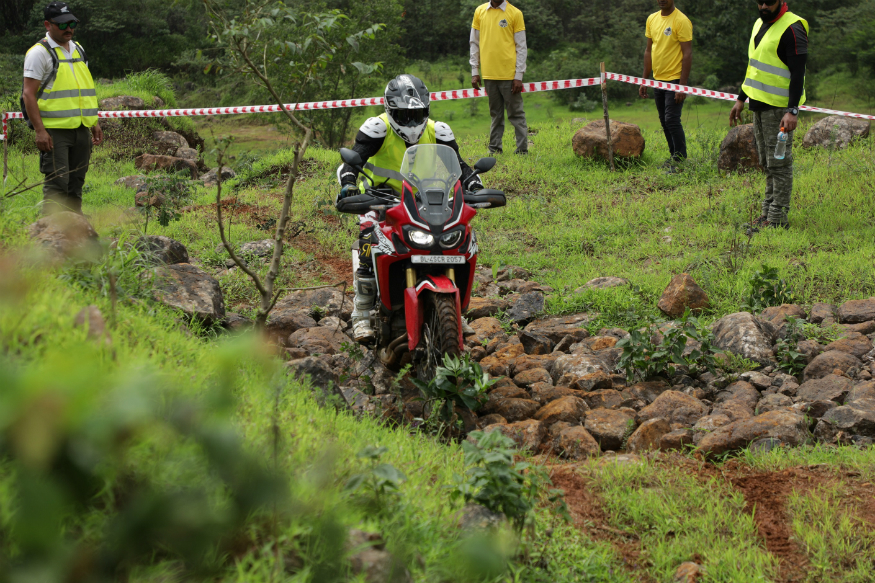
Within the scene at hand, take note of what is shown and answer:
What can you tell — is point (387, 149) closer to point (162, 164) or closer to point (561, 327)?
point (561, 327)

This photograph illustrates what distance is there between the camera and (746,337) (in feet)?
17.0

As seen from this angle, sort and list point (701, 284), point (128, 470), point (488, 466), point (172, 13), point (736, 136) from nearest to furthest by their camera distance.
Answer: point (128, 470) → point (488, 466) → point (701, 284) → point (736, 136) → point (172, 13)

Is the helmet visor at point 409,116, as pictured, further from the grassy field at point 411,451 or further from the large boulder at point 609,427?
the large boulder at point 609,427

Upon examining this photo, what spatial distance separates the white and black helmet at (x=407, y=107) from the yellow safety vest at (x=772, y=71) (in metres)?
3.95

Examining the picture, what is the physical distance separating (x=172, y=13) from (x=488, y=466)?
31.9 metres

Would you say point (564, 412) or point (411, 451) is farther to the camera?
point (564, 412)

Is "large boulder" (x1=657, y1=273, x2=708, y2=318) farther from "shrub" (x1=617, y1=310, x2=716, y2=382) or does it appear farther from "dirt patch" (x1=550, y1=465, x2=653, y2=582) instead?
"dirt patch" (x1=550, y1=465, x2=653, y2=582)

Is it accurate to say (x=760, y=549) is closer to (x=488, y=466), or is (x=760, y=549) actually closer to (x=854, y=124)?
(x=488, y=466)

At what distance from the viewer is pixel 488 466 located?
281 centimetres

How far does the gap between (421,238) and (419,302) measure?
0.39 m

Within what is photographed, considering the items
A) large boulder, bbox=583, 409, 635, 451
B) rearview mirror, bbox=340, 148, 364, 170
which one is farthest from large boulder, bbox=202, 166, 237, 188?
large boulder, bbox=583, 409, 635, 451

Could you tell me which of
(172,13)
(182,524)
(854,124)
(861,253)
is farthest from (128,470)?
(172,13)

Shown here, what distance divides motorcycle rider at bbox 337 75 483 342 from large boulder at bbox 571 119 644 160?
6113mm

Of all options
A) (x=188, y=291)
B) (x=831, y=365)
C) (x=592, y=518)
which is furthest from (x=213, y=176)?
(x=592, y=518)
